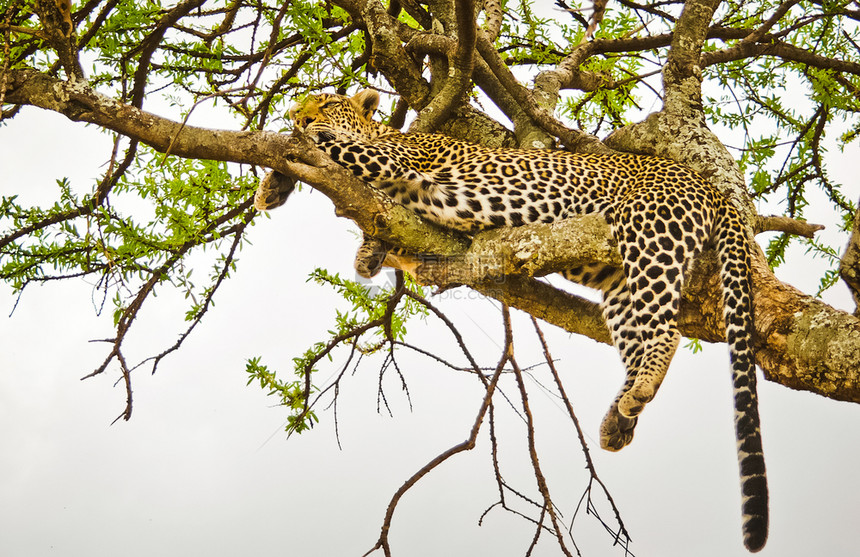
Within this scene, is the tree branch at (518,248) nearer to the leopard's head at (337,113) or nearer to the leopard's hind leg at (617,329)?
the leopard's hind leg at (617,329)

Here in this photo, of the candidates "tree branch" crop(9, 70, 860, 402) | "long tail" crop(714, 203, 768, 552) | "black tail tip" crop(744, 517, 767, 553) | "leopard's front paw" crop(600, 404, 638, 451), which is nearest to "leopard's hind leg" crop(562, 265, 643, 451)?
"leopard's front paw" crop(600, 404, 638, 451)

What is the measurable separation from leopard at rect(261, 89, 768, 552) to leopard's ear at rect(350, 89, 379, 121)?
314mm

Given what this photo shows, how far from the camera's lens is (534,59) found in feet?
24.1

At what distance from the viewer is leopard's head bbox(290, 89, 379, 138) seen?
18.0ft

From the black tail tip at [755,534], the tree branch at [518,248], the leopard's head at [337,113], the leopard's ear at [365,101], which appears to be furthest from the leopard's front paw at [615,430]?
the leopard's ear at [365,101]

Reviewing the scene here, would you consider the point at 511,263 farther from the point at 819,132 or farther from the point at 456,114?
the point at 819,132

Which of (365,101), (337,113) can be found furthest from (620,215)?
(365,101)

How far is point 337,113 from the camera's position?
18.5 feet

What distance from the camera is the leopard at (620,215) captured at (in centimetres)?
415

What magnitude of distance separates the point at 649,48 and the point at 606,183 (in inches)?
99.8

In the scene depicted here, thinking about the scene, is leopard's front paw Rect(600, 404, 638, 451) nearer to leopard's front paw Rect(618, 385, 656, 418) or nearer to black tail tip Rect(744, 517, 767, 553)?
leopard's front paw Rect(618, 385, 656, 418)

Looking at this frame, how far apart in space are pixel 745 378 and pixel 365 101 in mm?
3444

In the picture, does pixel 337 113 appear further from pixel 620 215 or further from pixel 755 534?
pixel 755 534

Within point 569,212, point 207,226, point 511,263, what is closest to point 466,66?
point 569,212
